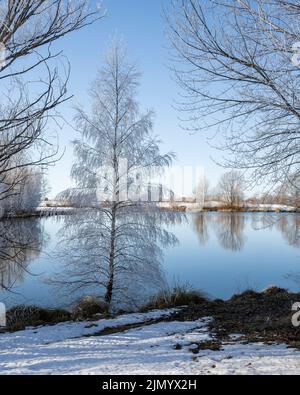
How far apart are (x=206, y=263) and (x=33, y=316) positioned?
1168 centimetres

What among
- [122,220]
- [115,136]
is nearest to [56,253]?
[122,220]

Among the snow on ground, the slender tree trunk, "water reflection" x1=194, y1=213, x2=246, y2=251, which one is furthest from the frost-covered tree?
"water reflection" x1=194, y1=213, x2=246, y2=251

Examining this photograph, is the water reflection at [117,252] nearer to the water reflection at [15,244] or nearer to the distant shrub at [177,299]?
the distant shrub at [177,299]

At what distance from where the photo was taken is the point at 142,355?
4.10 meters

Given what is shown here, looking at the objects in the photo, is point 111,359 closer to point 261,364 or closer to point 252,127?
point 261,364

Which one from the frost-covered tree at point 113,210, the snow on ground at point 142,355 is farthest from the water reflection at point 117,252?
the snow on ground at point 142,355

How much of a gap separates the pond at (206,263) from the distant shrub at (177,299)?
1.21 m

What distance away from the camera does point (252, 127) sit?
16.3 ft

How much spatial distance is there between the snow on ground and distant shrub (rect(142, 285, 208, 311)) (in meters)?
2.69

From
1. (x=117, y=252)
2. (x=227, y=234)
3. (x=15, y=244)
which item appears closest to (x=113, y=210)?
(x=117, y=252)

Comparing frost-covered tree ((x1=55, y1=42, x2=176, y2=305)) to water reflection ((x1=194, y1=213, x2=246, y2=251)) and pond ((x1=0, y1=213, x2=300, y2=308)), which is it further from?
water reflection ((x1=194, y1=213, x2=246, y2=251))

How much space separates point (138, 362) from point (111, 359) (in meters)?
0.40

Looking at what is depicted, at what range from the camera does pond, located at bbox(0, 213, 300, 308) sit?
34.0 feet

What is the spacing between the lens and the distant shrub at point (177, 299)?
853 cm
